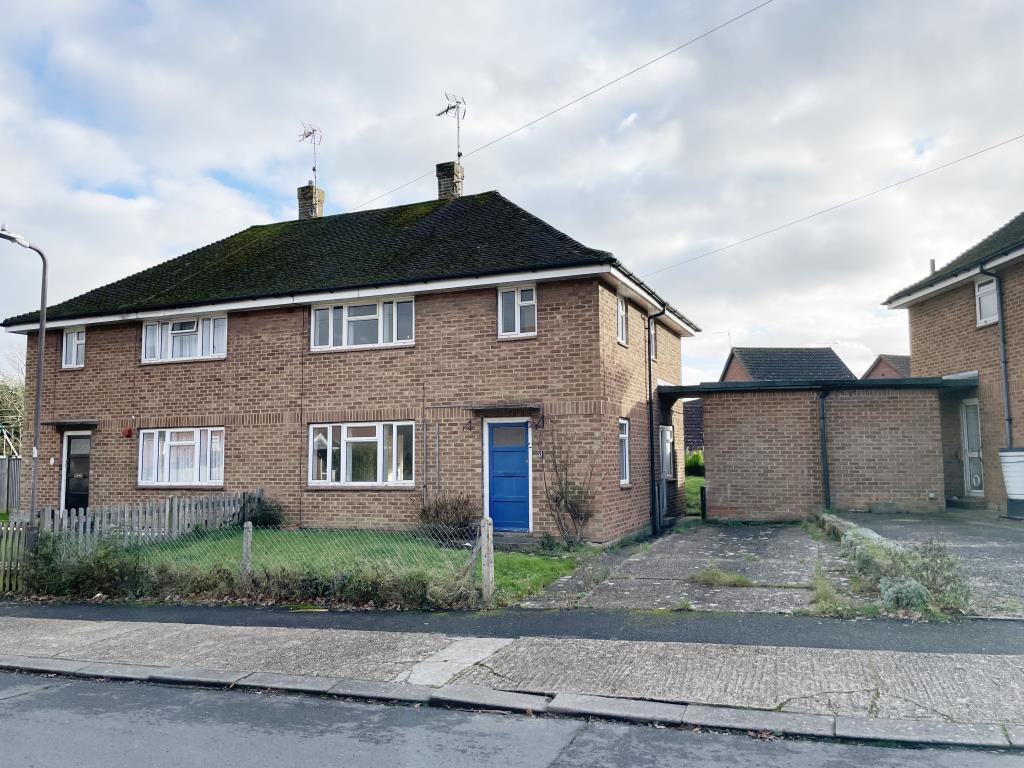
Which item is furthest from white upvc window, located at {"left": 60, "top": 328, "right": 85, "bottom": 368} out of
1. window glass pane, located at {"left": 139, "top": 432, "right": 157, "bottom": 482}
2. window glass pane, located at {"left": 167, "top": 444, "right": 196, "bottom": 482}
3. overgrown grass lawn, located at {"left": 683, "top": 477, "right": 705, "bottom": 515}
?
overgrown grass lawn, located at {"left": 683, "top": 477, "right": 705, "bottom": 515}

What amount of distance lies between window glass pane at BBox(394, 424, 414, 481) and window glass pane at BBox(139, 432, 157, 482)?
592 cm

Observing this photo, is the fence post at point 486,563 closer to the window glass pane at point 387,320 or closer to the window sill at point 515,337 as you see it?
the window sill at point 515,337

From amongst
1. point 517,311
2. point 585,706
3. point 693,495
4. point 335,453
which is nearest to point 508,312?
point 517,311

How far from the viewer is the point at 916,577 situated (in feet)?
27.5

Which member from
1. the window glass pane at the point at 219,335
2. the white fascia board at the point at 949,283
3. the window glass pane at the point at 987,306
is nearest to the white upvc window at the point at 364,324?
the window glass pane at the point at 219,335

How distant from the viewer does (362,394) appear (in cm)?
1628

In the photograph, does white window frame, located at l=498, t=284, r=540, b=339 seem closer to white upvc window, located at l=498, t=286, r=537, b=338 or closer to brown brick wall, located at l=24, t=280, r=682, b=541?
white upvc window, located at l=498, t=286, r=537, b=338

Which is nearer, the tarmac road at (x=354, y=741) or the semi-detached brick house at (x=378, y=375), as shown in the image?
the tarmac road at (x=354, y=741)

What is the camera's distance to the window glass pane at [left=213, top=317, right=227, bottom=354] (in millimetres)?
17672

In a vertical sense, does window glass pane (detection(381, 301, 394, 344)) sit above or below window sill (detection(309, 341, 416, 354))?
above

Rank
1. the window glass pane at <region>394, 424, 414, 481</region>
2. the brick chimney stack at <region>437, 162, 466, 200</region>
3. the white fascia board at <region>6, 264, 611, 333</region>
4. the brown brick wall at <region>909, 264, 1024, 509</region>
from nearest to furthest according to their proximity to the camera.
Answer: the white fascia board at <region>6, 264, 611, 333</region> < the brown brick wall at <region>909, 264, 1024, 509</region> < the window glass pane at <region>394, 424, 414, 481</region> < the brick chimney stack at <region>437, 162, 466, 200</region>

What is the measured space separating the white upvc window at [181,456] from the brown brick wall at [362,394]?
0.64 ft

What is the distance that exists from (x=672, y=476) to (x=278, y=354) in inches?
384

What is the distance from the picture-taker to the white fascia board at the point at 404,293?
1460 centimetres
